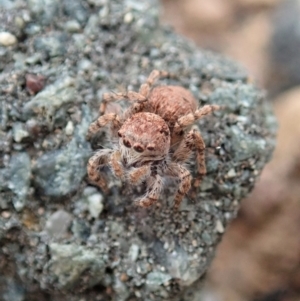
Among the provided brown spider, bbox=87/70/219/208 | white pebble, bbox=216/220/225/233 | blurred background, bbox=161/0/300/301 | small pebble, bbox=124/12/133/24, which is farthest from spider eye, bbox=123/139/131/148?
blurred background, bbox=161/0/300/301

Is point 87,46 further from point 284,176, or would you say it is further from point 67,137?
point 284,176

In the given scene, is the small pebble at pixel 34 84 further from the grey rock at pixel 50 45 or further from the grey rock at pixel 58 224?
the grey rock at pixel 58 224

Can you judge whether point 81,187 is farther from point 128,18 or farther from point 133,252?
point 128,18

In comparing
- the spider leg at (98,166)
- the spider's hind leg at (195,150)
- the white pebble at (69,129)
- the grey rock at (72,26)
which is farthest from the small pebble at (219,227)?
the grey rock at (72,26)

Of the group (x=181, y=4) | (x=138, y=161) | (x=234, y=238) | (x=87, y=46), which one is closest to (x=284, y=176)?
(x=234, y=238)

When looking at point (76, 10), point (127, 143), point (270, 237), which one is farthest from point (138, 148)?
point (270, 237)
